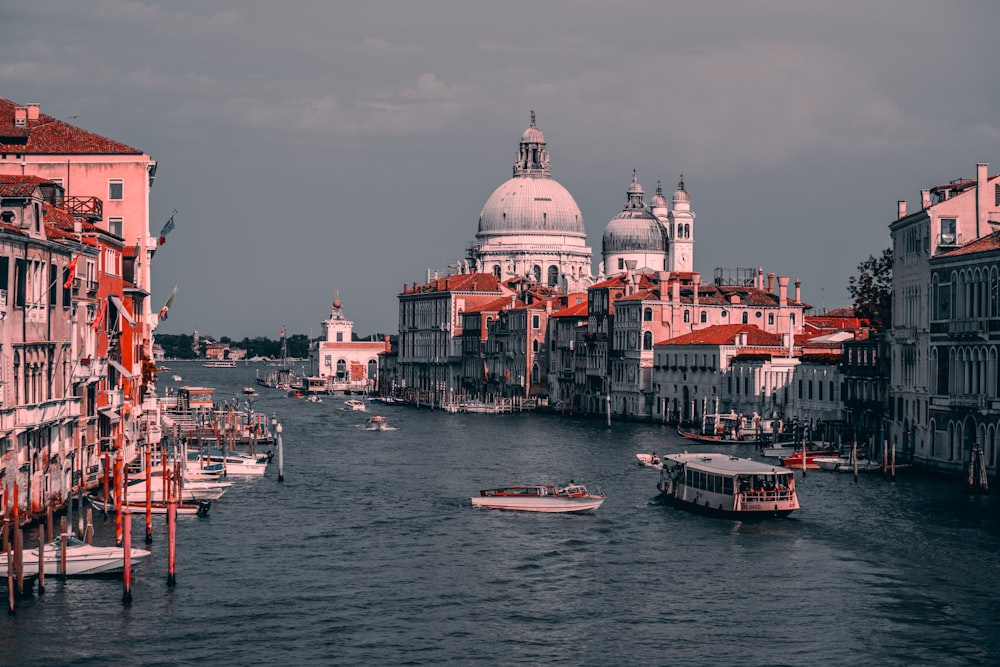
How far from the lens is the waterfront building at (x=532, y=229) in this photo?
179 meters

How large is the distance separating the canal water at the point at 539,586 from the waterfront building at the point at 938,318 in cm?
201

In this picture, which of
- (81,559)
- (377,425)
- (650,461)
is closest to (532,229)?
(377,425)

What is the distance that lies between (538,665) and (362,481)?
106 feet

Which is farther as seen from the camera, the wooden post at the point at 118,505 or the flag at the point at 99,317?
the flag at the point at 99,317

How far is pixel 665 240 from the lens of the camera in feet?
548

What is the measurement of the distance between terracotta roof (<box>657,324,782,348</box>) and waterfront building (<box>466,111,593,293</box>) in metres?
72.6

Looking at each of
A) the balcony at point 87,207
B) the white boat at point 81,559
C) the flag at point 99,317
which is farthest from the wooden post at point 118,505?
the balcony at point 87,207

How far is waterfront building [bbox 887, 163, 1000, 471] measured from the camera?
56156 mm

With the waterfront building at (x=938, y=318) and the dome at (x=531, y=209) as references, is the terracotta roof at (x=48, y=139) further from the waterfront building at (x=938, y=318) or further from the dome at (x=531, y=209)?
the dome at (x=531, y=209)

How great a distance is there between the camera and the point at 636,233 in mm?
166125

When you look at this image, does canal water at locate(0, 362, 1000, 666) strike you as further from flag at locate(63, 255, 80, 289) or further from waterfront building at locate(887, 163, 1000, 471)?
flag at locate(63, 255, 80, 289)

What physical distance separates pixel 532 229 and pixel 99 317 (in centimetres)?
13259

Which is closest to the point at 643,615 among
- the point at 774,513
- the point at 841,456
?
the point at 774,513

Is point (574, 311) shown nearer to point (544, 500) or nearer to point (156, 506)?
point (544, 500)
